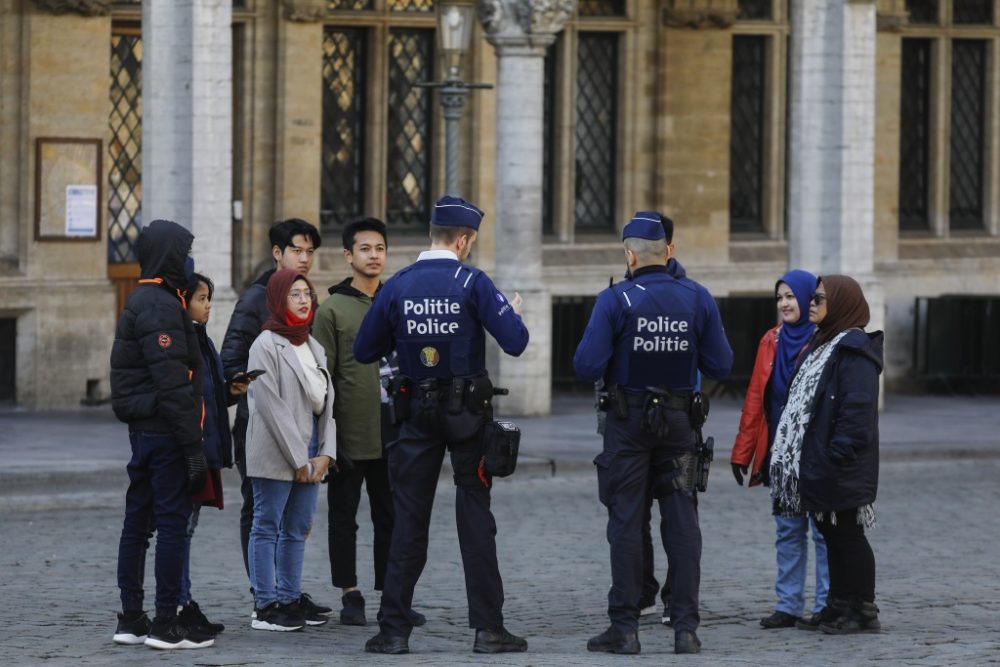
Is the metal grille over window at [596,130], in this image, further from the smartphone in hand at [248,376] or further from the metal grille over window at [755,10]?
the smartphone in hand at [248,376]

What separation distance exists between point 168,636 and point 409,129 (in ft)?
45.9

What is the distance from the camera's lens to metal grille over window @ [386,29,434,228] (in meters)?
22.9

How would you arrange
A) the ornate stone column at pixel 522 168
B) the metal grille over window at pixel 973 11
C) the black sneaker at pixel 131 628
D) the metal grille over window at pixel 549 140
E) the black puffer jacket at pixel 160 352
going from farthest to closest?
the metal grille over window at pixel 973 11 → the metal grille over window at pixel 549 140 → the ornate stone column at pixel 522 168 → the black sneaker at pixel 131 628 → the black puffer jacket at pixel 160 352

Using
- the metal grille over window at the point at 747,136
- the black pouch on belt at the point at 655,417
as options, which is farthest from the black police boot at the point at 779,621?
the metal grille over window at the point at 747,136

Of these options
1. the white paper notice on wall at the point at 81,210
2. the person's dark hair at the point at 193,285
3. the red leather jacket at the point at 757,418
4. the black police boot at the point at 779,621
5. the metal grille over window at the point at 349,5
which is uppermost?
the metal grille over window at the point at 349,5

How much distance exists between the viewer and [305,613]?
1030cm

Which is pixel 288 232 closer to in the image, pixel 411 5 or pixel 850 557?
pixel 850 557

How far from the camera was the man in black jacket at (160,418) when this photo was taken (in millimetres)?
9367

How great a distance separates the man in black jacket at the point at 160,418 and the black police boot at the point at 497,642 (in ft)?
3.80

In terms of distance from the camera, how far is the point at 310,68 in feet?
71.8

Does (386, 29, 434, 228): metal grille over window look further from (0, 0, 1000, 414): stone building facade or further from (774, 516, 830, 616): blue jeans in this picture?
(774, 516, 830, 616): blue jeans

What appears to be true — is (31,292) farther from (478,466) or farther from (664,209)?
(478,466)

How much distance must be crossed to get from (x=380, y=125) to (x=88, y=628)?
13.0m

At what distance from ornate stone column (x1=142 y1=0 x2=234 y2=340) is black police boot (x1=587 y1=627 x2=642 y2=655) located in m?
9.33
